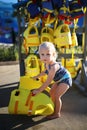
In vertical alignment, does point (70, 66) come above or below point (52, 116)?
above

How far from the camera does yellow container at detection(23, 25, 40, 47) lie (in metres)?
5.37

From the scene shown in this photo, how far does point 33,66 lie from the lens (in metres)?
5.51

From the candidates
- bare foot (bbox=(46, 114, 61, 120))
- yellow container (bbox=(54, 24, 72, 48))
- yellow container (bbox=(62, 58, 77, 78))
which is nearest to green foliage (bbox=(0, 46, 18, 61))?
A: yellow container (bbox=(62, 58, 77, 78))

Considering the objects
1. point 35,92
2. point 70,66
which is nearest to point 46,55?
point 35,92

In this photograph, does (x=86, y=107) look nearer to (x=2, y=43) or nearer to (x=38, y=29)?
(x=38, y=29)

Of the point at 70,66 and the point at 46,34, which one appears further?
the point at 70,66

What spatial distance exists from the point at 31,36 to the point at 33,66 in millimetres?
527

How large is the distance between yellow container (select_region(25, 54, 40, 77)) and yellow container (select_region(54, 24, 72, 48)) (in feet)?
1.54

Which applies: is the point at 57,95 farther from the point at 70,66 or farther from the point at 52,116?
the point at 70,66

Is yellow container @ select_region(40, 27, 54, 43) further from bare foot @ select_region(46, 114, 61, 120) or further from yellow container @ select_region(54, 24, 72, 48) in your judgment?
bare foot @ select_region(46, 114, 61, 120)

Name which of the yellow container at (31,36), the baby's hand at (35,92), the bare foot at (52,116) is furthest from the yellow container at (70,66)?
the baby's hand at (35,92)

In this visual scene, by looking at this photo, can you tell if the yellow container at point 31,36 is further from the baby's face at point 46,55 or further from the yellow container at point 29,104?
the yellow container at point 29,104

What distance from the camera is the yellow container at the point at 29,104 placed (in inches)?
157

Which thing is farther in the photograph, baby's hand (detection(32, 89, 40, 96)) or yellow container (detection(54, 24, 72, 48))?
yellow container (detection(54, 24, 72, 48))
